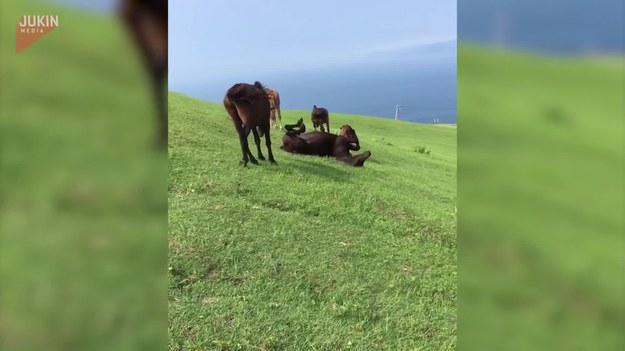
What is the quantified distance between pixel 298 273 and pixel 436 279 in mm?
494

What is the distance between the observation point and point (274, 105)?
1.80m

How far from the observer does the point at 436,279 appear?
1744 millimetres

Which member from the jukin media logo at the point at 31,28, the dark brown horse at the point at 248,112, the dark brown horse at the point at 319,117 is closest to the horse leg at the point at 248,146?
the dark brown horse at the point at 248,112

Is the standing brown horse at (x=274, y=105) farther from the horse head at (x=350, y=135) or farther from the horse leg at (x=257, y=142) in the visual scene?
the horse head at (x=350, y=135)

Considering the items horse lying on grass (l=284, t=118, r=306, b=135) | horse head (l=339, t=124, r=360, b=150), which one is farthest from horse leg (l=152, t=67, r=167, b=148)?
horse head (l=339, t=124, r=360, b=150)

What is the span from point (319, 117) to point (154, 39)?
0.64m

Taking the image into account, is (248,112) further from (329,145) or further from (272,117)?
(329,145)

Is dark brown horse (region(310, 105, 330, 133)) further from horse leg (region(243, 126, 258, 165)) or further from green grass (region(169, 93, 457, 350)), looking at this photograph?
horse leg (region(243, 126, 258, 165))

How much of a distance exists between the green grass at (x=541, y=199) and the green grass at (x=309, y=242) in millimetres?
260

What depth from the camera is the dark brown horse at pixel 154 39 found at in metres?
1.49

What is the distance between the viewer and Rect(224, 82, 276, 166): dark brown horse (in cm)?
175

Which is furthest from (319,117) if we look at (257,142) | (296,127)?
(257,142)

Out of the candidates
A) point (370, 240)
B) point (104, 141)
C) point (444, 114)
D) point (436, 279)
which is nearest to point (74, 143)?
point (104, 141)

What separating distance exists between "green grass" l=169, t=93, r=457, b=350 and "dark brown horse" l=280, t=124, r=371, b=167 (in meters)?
0.03
